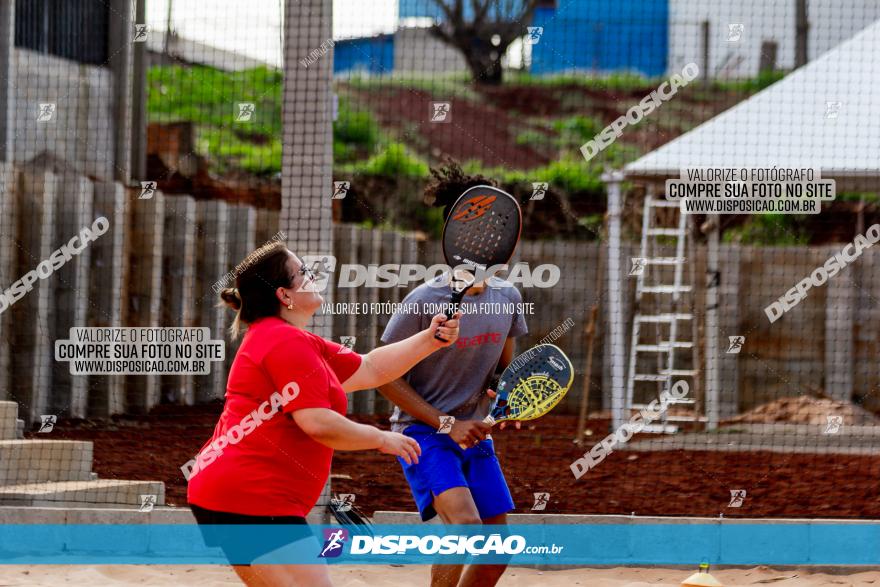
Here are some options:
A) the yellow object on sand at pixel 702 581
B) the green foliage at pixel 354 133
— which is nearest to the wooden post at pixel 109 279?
the yellow object on sand at pixel 702 581

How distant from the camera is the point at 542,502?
24.9ft

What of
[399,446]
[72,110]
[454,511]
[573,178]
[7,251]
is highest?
[72,110]

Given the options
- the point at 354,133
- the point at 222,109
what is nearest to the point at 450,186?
the point at 222,109

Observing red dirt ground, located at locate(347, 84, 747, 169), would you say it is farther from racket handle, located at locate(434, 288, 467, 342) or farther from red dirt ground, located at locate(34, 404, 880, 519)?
racket handle, located at locate(434, 288, 467, 342)

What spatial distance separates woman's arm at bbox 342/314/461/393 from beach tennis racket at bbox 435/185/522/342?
0.64 metres

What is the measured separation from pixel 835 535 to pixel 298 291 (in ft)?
13.4

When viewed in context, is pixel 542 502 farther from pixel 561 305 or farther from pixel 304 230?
pixel 561 305

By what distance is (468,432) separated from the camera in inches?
189

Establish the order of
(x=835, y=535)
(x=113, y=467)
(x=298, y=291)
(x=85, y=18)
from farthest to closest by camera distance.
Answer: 1. (x=85, y=18)
2. (x=113, y=467)
3. (x=835, y=535)
4. (x=298, y=291)

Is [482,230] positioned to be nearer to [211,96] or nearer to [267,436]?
[267,436]

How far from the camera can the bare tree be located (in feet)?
76.5

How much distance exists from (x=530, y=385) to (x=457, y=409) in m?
0.42

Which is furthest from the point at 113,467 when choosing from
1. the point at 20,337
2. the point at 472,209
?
the point at 472,209

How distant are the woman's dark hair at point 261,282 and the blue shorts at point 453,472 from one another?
1.23 metres
